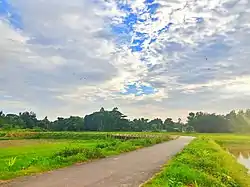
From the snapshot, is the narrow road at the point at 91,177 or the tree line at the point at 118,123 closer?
the narrow road at the point at 91,177

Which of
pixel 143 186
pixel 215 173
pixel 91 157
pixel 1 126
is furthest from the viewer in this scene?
pixel 1 126

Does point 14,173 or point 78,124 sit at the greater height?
point 78,124

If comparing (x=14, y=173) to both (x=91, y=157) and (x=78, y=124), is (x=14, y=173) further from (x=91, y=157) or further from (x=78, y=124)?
(x=78, y=124)

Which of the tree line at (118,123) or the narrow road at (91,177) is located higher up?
the tree line at (118,123)

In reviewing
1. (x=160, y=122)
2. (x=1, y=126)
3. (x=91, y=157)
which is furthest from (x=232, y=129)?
(x=91, y=157)

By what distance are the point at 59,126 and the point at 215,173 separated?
111m

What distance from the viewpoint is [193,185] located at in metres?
14.2

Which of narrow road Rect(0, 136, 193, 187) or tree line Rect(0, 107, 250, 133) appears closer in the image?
narrow road Rect(0, 136, 193, 187)

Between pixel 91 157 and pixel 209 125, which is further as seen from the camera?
pixel 209 125

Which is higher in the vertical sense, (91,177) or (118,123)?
(118,123)

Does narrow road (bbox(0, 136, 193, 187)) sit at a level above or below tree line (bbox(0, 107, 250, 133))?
below

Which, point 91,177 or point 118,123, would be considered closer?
point 91,177

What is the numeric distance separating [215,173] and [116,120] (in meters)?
116

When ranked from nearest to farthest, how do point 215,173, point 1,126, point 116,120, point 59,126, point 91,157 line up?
point 215,173 < point 91,157 < point 1,126 < point 59,126 < point 116,120
